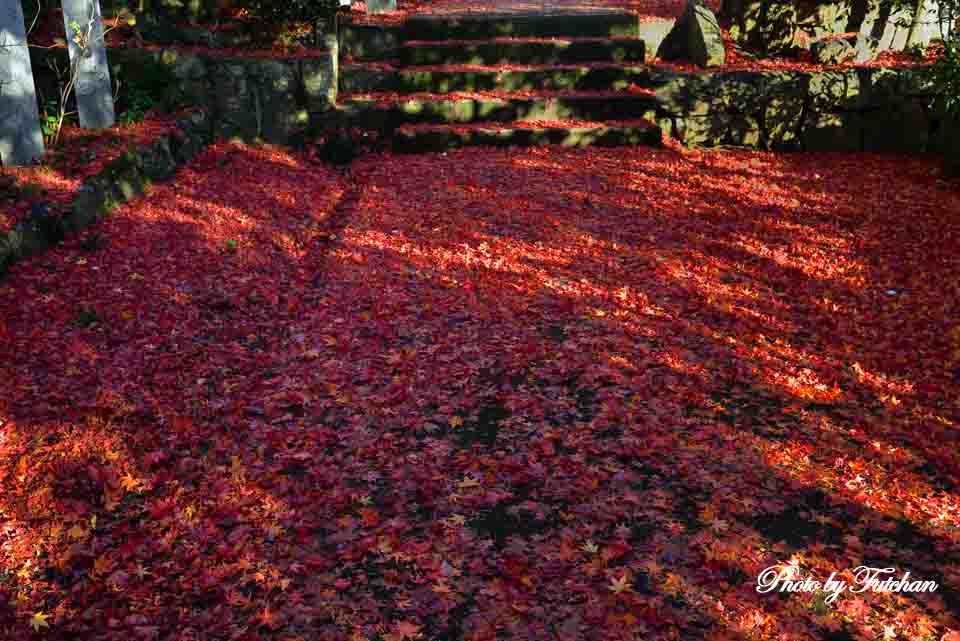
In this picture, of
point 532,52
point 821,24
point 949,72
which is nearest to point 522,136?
point 532,52

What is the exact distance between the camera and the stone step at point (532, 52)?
42.2 feet

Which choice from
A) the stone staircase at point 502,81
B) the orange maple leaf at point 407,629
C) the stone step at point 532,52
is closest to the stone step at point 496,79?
the stone staircase at point 502,81

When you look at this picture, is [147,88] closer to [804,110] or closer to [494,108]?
[494,108]

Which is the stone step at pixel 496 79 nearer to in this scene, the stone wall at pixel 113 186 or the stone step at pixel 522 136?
the stone step at pixel 522 136

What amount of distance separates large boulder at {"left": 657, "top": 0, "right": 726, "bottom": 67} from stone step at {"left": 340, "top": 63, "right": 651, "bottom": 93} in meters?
0.72

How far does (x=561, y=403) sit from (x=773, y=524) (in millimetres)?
1724

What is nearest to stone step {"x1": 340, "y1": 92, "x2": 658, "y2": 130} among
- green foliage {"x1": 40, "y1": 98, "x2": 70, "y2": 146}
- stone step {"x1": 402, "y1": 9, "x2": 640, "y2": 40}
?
stone step {"x1": 402, "y1": 9, "x2": 640, "y2": 40}

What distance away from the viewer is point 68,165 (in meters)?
8.76

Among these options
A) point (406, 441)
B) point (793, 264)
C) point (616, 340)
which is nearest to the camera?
point (406, 441)

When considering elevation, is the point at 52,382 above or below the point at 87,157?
below

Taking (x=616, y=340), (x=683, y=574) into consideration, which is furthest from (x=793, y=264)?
(x=683, y=574)

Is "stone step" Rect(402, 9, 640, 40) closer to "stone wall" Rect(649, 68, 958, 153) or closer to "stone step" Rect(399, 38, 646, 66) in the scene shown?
"stone step" Rect(399, 38, 646, 66)

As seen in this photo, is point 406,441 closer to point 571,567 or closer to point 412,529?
point 412,529

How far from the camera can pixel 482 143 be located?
471 inches
